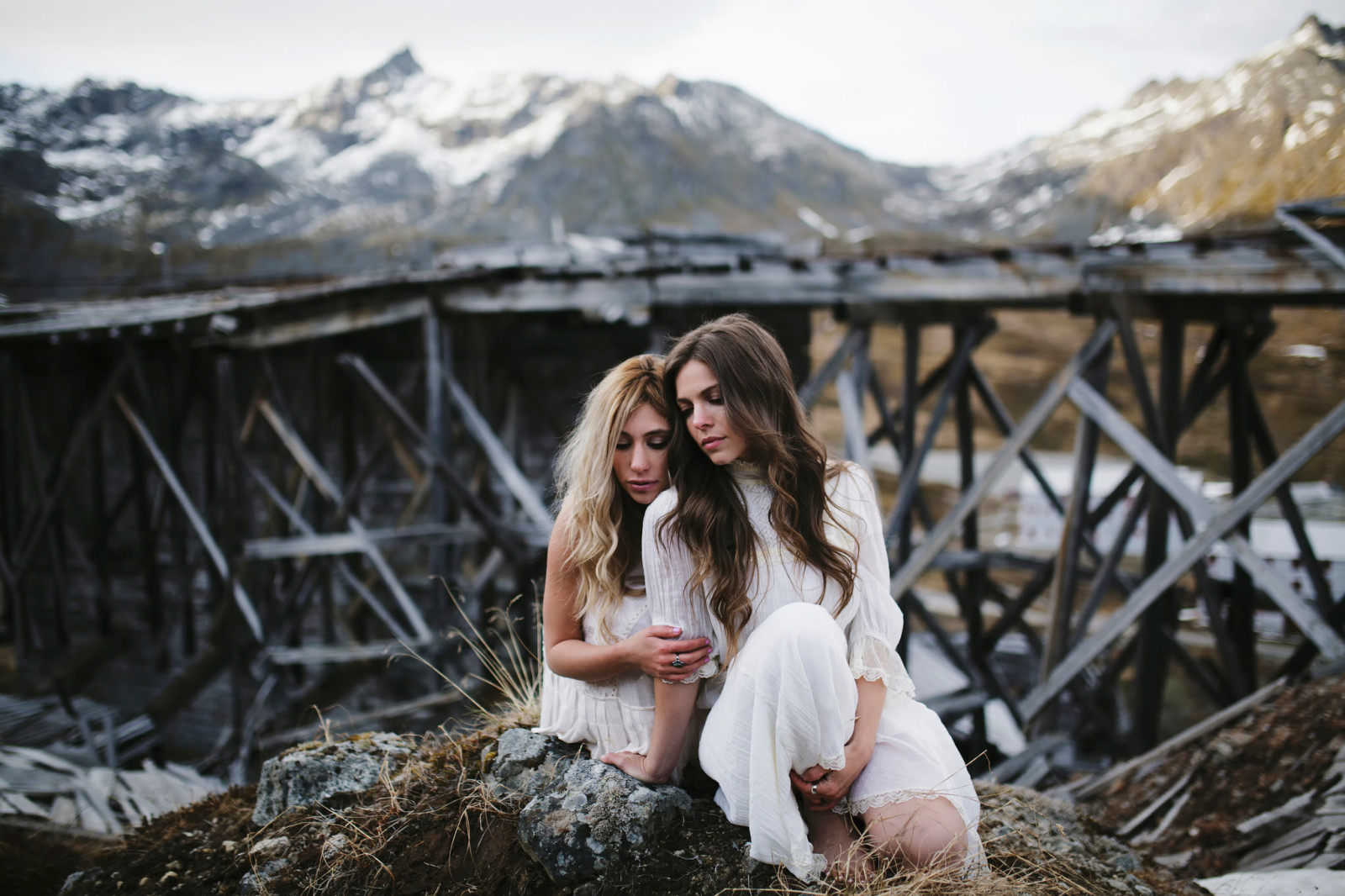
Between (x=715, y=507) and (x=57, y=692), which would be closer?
(x=715, y=507)

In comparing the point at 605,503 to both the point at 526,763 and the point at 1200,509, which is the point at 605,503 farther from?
the point at 1200,509

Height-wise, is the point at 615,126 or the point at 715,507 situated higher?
the point at 615,126

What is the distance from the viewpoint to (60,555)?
23.2ft

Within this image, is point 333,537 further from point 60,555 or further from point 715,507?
point 715,507

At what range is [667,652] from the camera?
78.4 inches

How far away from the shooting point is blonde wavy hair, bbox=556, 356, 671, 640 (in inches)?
85.3

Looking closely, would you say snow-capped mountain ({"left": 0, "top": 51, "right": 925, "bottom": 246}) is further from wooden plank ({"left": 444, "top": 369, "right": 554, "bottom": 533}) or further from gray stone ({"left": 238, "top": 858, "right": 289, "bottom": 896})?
gray stone ({"left": 238, "top": 858, "right": 289, "bottom": 896})

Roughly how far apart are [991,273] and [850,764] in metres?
3.30

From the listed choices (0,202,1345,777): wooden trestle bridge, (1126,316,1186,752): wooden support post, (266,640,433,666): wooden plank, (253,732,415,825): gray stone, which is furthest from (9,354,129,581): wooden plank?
(1126,316,1186,752): wooden support post

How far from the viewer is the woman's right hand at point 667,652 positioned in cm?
199

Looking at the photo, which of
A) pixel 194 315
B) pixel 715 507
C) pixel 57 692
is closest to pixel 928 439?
pixel 715 507

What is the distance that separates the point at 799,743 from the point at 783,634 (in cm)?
27

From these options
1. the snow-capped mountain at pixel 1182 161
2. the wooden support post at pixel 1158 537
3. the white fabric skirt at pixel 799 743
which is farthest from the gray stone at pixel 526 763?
the snow-capped mountain at pixel 1182 161

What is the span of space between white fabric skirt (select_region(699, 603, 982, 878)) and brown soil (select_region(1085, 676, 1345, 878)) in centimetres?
172
